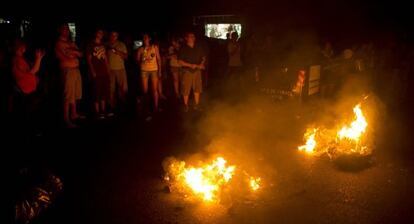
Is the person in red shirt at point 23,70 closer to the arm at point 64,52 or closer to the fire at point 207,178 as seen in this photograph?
the arm at point 64,52

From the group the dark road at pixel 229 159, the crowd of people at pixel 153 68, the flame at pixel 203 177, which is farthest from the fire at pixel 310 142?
the crowd of people at pixel 153 68

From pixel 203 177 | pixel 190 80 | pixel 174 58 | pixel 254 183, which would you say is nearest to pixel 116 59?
pixel 190 80

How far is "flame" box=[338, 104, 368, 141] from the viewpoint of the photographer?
6525 millimetres

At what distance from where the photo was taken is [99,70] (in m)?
8.16

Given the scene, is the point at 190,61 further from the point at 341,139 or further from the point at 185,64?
the point at 341,139

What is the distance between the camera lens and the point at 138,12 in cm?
1791

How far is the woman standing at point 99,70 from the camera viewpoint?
798 centimetres

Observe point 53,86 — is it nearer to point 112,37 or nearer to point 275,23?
point 112,37

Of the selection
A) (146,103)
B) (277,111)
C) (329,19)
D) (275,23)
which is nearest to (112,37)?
(146,103)

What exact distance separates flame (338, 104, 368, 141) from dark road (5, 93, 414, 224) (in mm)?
457

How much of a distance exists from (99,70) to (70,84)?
0.71 m

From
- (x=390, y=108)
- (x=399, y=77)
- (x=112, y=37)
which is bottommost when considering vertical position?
(x=390, y=108)

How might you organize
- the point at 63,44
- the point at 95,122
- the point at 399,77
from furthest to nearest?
the point at 399,77 < the point at 95,122 < the point at 63,44

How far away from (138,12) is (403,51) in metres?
12.2
